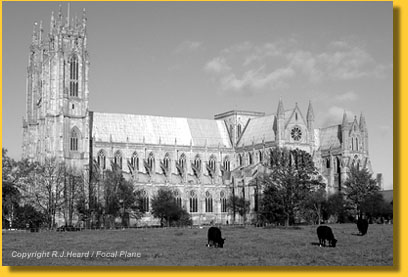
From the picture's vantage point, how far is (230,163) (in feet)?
404

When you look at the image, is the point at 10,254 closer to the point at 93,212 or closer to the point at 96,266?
the point at 96,266

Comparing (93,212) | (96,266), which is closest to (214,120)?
(93,212)

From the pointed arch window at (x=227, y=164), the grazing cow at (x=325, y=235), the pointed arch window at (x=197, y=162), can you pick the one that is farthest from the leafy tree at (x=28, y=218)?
the grazing cow at (x=325, y=235)

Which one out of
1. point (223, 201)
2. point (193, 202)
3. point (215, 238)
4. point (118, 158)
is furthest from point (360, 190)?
point (215, 238)

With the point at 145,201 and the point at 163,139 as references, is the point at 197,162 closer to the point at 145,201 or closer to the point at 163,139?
the point at 163,139

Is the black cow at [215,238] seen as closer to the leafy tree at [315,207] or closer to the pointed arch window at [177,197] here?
the leafy tree at [315,207]

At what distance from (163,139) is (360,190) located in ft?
125

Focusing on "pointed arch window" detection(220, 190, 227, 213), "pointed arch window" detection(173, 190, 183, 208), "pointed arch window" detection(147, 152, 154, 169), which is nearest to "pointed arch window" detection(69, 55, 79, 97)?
"pointed arch window" detection(147, 152, 154, 169)

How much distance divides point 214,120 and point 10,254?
99.2 meters

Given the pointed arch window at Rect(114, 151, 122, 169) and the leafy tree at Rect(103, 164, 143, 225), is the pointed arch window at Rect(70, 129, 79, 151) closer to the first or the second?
the leafy tree at Rect(103, 164, 143, 225)

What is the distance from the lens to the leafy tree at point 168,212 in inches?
3730

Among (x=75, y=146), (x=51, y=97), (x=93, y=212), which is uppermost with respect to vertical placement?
(x=51, y=97)

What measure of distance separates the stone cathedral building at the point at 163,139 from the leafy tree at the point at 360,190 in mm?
15197

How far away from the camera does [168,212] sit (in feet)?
310
